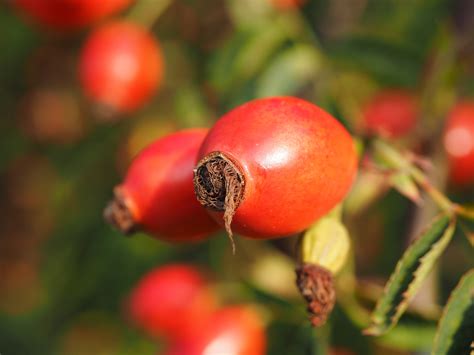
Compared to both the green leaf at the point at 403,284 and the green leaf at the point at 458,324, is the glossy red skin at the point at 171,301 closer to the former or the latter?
the green leaf at the point at 403,284

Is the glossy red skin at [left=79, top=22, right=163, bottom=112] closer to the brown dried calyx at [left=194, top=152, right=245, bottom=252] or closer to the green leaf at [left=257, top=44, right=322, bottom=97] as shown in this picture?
the green leaf at [left=257, top=44, right=322, bottom=97]

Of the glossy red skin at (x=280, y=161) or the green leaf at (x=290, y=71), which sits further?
the green leaf at (x=290, y=71)

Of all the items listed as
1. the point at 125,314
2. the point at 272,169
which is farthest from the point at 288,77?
the point at 125,314

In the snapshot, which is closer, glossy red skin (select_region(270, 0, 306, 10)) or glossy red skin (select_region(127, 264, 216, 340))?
glossy red skin (select_region(127, 264, 216, 340))

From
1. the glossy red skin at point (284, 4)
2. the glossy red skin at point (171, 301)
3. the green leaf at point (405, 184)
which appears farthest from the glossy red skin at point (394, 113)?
the glossy red skin at point (171, 301)

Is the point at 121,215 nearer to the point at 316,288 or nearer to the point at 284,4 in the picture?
the point at 316,288

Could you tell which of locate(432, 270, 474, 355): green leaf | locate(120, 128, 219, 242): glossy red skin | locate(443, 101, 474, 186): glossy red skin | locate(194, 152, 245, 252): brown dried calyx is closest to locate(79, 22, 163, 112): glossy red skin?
locate(443, 101, 474, 186): glossy red skin
